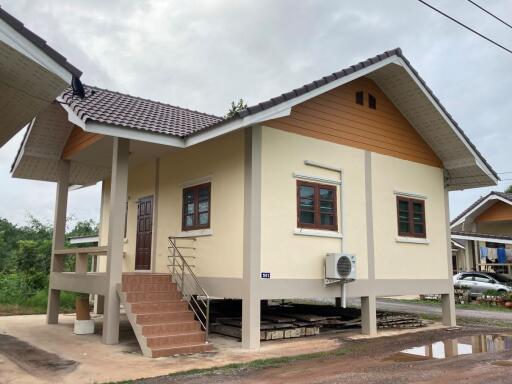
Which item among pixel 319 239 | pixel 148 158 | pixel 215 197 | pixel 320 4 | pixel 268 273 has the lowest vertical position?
pixel 268 273

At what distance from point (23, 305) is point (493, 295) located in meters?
18.9

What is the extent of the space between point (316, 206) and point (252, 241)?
6.75 feet

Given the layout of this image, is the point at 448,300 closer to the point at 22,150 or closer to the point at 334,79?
the point at 334,79

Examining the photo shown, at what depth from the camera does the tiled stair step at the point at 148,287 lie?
9977 millimetres

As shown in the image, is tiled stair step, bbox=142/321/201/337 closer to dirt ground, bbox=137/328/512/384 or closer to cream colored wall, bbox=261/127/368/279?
cream colored wall, bbox=261/127/368/279

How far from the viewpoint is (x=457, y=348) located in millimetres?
9734

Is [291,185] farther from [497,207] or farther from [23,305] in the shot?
[497,207]

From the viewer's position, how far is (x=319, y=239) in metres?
10.9

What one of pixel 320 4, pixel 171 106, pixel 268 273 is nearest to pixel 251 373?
pixel 268 273

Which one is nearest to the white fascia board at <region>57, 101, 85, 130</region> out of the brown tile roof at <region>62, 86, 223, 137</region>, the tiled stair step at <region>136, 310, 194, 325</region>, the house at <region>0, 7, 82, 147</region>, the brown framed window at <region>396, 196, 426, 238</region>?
the brown tile roof at <region>62, 86, 223, 137</region>

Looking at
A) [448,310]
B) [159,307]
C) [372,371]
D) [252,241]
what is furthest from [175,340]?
[448,310]

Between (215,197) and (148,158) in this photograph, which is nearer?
(215,197)

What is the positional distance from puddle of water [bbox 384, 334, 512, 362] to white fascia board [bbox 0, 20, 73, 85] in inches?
273

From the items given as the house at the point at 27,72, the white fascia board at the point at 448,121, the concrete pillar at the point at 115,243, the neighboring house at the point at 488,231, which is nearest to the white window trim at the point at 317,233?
the concrete pillar at the point at 115,243
